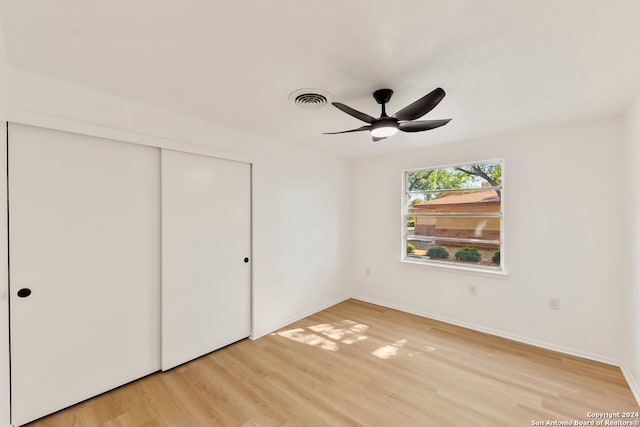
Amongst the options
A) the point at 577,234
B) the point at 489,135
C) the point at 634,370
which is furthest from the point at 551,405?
the point at 489,135

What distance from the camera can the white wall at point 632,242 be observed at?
2.12 meters

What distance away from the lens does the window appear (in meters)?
3.32

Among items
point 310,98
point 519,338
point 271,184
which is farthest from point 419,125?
point 519,338

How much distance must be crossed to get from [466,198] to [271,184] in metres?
2.55

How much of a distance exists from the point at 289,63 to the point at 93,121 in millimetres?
1575

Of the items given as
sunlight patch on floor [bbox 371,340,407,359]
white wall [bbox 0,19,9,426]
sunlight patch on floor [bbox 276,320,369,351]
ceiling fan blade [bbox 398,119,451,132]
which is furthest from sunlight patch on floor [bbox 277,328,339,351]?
ceiling fan blade [bbox 398,119,451,132]

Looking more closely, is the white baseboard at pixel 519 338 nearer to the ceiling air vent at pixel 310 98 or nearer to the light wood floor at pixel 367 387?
the light wood floor at pixel 367 387

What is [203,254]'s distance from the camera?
2.68 metres

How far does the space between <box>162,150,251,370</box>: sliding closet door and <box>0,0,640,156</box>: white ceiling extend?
0.69m

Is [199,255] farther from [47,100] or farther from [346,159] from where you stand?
[346,159]

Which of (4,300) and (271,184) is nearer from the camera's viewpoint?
(4,300)

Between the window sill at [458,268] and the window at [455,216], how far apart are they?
0.03 meters

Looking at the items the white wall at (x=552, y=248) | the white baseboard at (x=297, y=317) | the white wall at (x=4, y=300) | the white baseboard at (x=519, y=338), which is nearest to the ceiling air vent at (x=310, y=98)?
the white wall at (x=4, y=300)

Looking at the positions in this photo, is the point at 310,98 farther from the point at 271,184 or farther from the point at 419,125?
the point at 271,184
